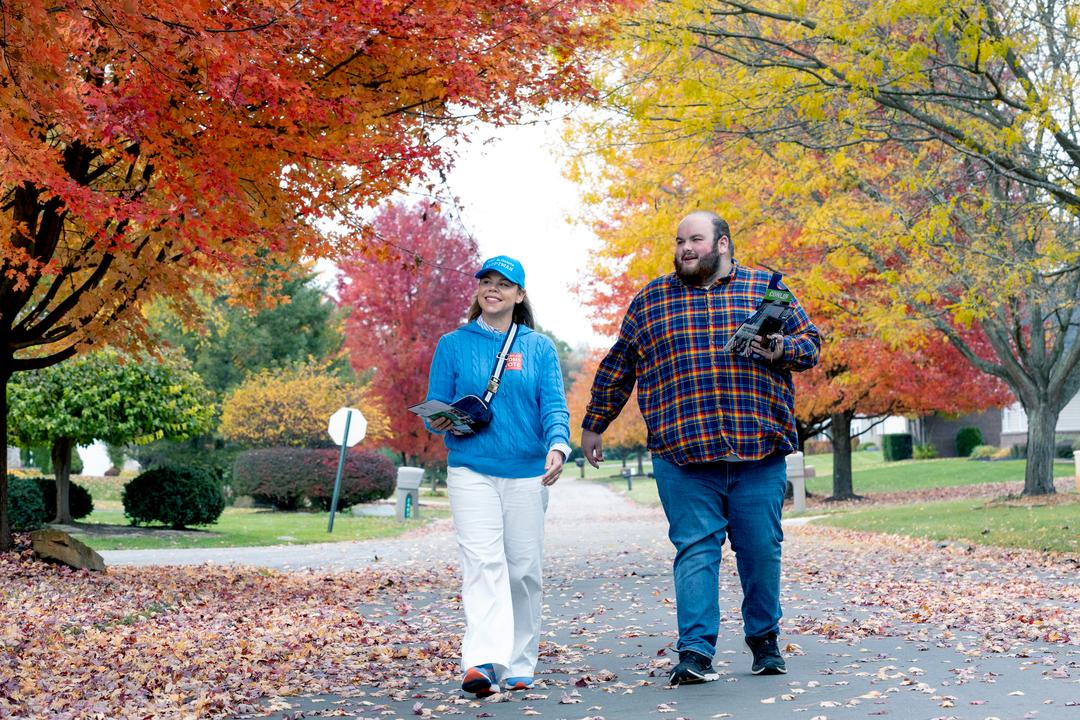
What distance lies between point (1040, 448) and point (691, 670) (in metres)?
18.2

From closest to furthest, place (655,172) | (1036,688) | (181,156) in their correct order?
1. (1036,688)
2. (181,156)
3. (655,172)

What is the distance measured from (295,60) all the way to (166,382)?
45.2 feet

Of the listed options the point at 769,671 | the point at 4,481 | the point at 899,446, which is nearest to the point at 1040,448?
the point at 4,481

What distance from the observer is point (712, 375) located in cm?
586

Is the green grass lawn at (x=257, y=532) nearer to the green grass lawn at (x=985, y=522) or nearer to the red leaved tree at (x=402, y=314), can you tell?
the green grass lawn at (x=985, y=522)

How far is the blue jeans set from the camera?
583 cm

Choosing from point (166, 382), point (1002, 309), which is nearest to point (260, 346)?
point (166, 382)

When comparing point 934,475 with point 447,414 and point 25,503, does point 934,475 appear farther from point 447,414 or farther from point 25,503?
point 447,414

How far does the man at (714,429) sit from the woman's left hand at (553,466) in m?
0.22

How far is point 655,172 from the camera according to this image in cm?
1494

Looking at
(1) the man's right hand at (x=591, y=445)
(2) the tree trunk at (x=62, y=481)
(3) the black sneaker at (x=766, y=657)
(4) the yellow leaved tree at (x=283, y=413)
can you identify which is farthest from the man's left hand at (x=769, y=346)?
(4) the yellow leaved tree at (x=283, y=413)

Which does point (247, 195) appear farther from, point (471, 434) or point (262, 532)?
point (262, 532)

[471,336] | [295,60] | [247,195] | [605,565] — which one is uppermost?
[295,60]

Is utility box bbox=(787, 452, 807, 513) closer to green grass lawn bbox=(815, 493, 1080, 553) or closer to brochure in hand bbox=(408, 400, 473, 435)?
green grass lawn bbox=(815, 493, 1080, 553)
